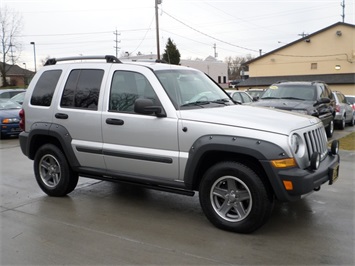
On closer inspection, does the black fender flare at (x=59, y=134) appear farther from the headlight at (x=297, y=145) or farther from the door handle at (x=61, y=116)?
the headlight at (x=297, y=145)

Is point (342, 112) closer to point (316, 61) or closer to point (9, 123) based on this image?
point (9, 123)

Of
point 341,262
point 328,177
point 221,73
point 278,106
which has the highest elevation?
point 221,73

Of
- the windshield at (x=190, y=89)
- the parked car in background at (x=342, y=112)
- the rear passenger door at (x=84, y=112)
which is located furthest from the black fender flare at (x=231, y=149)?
the parked car in background at (x=342, y=112)

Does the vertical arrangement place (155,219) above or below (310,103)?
below

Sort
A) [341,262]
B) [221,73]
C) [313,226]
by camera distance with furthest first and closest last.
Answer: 1. [221,73]
2. [313,226]
3. [341,262]

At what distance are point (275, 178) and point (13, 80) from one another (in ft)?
242

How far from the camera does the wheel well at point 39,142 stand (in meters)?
5.74

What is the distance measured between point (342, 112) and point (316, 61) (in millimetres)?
27263

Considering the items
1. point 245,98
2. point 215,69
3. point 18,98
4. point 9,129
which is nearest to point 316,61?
point 245,98

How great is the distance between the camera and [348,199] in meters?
5.59

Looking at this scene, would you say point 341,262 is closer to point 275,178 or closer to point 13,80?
point 275,178

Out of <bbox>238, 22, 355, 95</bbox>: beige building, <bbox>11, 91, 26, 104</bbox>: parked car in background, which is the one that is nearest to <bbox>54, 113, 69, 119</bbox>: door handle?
<bbox>11, 91, 26, 104</bbox>: parked car in background

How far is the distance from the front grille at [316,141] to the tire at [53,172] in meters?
3.40

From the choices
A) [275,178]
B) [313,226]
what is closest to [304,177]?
[275,178]
